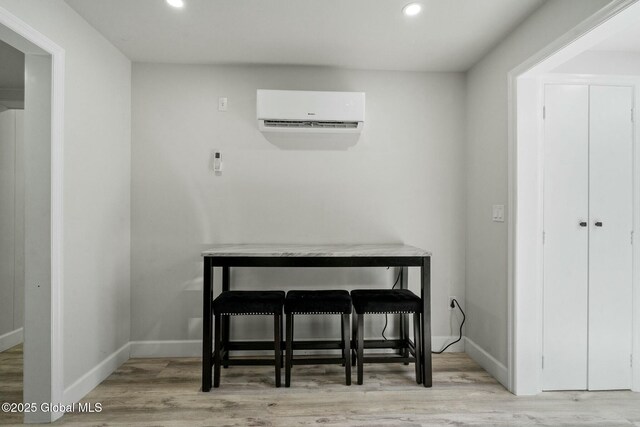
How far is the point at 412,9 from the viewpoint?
6.49 feet

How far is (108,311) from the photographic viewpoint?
243cm

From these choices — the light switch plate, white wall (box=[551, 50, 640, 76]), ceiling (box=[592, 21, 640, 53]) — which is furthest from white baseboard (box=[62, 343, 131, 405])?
ceiling (box=[592, 21, 640, 53])

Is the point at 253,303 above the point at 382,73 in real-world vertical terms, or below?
below

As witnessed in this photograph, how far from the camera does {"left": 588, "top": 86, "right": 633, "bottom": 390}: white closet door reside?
2203 millimetres

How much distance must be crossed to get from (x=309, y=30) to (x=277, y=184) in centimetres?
118

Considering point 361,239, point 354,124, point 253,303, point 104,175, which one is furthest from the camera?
point 361,239

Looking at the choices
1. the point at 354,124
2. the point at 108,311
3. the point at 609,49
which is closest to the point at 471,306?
the point at 354,124

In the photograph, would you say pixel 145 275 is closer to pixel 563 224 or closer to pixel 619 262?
pixel 563 224

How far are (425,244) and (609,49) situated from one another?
184 centimetres

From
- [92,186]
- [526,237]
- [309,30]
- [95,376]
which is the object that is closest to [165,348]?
[95,376]

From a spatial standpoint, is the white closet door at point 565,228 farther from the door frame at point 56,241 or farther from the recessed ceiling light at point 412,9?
the door frame at point 56,241

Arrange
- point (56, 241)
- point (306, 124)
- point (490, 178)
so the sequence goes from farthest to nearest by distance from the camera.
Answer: point (306, 124) → point (490, 178) → point (56, 241)

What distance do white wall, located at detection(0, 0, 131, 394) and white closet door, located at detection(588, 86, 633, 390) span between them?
334 centimetres

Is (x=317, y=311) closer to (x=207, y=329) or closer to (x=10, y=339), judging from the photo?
(x=207, y=329)
